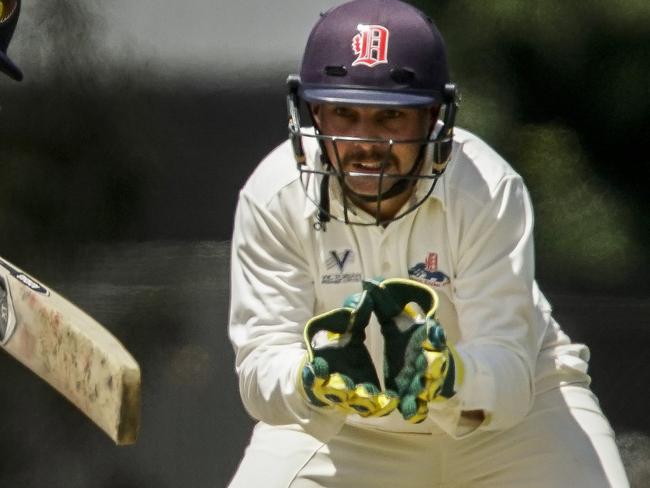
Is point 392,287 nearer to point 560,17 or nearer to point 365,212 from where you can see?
point 365,212

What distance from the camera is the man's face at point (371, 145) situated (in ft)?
10.3

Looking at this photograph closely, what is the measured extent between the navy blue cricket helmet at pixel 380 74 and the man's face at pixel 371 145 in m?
0.01

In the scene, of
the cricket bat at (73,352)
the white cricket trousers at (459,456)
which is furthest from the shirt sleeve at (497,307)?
the cricket bat at (73,352)

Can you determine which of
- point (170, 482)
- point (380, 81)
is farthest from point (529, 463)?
point (170, 482)

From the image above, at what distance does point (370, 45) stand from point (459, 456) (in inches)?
34.0

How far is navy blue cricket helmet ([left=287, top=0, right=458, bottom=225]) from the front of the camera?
124 inches

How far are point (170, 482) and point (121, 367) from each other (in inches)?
67.3

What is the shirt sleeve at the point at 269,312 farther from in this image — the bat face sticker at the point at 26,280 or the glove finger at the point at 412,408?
the bat face sticker at the point at 26,280

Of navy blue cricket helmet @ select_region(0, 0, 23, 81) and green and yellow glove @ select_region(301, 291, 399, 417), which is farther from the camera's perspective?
navy blue cricket helmet @ select_region(0, 0, 23, 81)

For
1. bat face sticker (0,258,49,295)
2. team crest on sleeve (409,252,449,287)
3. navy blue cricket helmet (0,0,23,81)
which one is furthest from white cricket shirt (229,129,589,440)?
navy blue cricket helmet (0,0,23,81)

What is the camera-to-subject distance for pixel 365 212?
3232mm

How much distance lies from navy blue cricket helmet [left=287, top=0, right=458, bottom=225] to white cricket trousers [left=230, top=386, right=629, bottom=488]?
1.58 feet

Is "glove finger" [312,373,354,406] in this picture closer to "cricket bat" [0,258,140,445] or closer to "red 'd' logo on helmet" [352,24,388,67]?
"cricket bat" [0,258,140,445]

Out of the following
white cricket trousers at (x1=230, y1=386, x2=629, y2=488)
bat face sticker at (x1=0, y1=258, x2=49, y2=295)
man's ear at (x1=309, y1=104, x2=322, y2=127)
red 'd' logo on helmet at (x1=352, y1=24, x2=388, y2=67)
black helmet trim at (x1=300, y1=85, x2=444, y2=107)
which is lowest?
white cricket trousers at (x1=230, y1=386, x2=629, y2=488)
